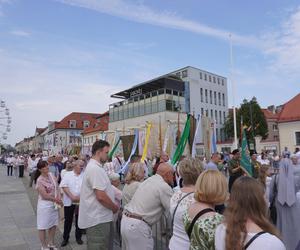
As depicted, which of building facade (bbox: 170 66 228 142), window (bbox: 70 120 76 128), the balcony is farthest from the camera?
window (bbox: 70 120 76 128)

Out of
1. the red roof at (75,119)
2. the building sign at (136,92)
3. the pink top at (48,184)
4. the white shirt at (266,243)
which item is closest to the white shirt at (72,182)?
the pink top at (48,184)

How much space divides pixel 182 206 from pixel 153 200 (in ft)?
2.27

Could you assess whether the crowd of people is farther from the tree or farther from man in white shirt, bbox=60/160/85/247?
the tree

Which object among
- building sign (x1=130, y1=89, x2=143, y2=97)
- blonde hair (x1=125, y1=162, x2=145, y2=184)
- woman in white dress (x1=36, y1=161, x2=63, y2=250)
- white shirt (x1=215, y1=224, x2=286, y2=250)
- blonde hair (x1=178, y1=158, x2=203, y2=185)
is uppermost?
building sign (x1=130, y1=89, x2=143, y2=97)

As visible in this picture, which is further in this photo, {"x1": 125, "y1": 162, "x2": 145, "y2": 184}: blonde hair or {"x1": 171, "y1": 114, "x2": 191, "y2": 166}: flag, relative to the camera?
{"x1": 171, "y1": 114, "x2": 191, "y2": 166}: flag

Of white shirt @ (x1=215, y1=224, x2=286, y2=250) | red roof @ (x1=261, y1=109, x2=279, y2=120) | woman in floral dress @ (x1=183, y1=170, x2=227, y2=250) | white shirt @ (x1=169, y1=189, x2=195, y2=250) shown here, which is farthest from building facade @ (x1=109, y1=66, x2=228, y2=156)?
white shirt @ (x1=215, y1=224, x2=286, y2=250)

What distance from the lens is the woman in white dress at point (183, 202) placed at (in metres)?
3.04

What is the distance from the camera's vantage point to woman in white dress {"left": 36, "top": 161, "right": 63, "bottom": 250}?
6.07 m

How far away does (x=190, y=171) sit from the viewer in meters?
3.27

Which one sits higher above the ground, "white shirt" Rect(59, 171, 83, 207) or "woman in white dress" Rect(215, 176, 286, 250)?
"woman in white dress" Rect(215, 176, 286, 250)

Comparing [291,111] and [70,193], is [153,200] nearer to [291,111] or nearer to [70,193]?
[70,193]

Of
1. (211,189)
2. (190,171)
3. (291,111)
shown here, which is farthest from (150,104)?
(211,189)

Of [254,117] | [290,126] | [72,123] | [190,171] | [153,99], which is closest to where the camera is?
[190,171]

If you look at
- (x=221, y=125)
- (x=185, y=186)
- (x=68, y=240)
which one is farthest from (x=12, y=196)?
(x=221, y=125)
